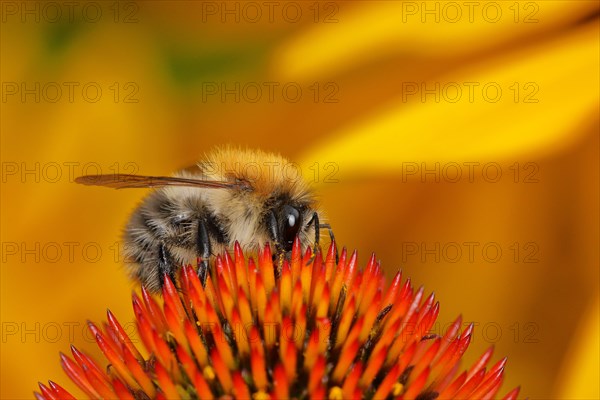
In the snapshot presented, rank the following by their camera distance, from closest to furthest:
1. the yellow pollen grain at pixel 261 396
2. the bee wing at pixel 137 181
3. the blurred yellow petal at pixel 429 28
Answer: the yellow pollen grain at pixel 261 396 → the bee wing at pixel 137 181 → the blurred yellow petal at pixel 429 28

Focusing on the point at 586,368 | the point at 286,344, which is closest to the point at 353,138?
the point at 586,368

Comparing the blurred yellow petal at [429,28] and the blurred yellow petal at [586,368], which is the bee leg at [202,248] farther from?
the blurred yellow petal at [429,28]

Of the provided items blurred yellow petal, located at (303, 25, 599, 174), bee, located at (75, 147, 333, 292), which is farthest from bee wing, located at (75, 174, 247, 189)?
blurred yellow petal, located at (303, 25, 599, 174)

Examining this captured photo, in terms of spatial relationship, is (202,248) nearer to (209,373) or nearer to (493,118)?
(209,373)

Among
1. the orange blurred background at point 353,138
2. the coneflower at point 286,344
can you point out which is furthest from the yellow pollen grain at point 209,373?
the orange blurred background at point 353,138

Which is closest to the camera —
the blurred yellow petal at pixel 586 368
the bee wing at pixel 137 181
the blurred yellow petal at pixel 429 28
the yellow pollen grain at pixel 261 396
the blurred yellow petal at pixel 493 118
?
the yellow pollen grain at pixel 261 396

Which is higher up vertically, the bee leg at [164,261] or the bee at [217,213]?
the bee at [217,213]

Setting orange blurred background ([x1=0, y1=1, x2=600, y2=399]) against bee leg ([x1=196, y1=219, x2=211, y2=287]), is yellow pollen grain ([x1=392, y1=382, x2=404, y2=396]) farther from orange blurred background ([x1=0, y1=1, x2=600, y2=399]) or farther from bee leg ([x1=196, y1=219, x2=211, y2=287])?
orange blurred background ([x1=0, y1=1, x2=600, y2=399])

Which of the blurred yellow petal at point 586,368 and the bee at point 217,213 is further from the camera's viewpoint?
the blurred yellow petal at point 586,368
